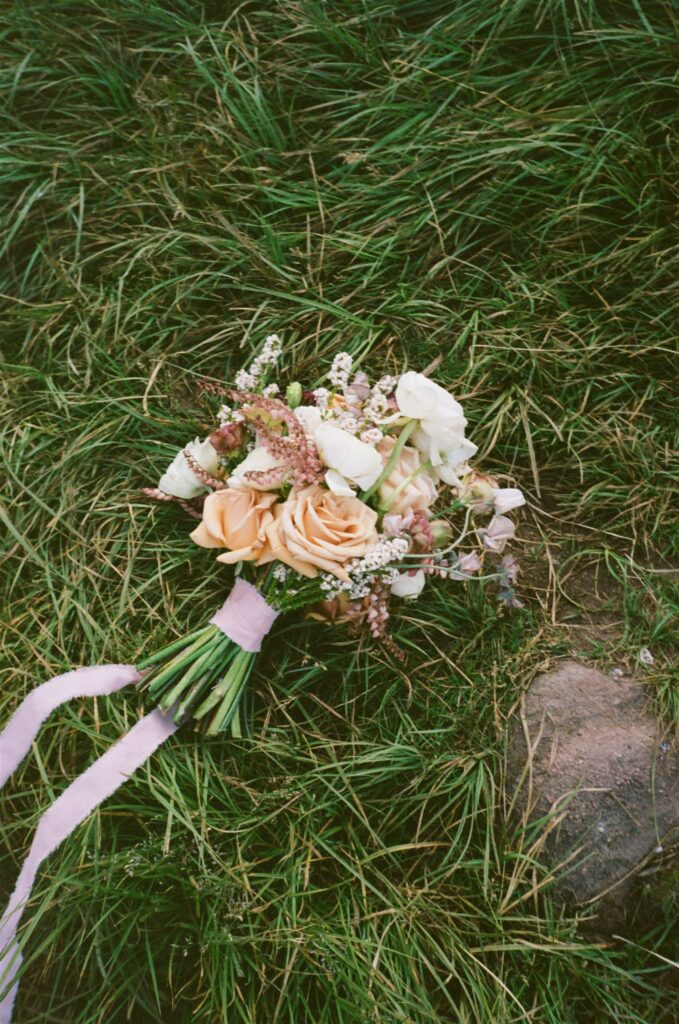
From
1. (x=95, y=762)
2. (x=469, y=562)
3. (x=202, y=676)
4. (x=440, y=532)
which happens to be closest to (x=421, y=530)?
(x=440, y=532)

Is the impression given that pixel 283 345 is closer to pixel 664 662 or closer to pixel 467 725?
pixel 467 725

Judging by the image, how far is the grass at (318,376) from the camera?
1.85m

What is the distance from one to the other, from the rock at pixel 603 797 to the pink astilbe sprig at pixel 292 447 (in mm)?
851

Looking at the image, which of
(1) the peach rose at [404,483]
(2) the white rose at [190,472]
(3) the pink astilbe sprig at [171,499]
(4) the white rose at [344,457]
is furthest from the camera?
(3) the pink astilbe sprig at [171,499]

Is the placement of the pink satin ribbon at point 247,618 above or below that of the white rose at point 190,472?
below

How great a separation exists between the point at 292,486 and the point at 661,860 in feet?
4.10

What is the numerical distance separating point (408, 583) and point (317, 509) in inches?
12.4

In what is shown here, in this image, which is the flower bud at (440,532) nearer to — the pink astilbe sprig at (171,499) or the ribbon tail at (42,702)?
the pink astilbe sprig at (171,499)

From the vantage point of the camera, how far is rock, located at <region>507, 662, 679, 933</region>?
72.3 inches

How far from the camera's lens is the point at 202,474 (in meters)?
1.78

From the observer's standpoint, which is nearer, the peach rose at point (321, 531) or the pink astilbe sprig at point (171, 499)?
the peach rose at point (321, 531)

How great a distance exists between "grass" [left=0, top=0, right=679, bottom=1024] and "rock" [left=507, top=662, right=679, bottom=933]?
76 mm

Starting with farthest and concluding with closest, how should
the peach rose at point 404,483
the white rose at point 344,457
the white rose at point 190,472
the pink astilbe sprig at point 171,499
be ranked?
the pink astilbe sprig at point 171,499
the white rose at point 190,472
the peach rose at point 404,483
the white rose at point 344,457

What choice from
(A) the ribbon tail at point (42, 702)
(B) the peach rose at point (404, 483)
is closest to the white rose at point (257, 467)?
(B) the peach rose at point (404, 483)
